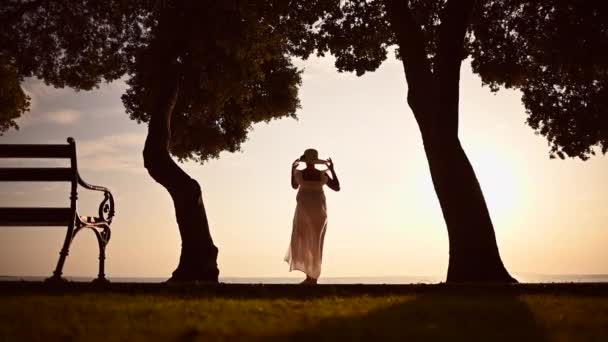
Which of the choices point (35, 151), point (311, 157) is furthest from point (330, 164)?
point (35, 151)

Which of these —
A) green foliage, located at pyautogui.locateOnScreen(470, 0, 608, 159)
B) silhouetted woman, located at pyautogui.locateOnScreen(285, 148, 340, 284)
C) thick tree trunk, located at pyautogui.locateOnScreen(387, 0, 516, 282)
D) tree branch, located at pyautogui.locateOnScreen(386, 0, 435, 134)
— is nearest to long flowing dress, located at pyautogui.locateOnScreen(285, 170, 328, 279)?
silhouetted woman, located at pyautogui.locateOnScreen(285, 148, 340, 284)

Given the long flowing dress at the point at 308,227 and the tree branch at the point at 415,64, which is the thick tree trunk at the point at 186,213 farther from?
the tree branch at the point at 415,64

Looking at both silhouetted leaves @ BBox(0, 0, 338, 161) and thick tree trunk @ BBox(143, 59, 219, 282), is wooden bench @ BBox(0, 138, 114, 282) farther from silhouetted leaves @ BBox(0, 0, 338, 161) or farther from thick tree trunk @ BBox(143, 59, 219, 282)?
silhouetted leaves @ BBox(0, 0, 338, 161)

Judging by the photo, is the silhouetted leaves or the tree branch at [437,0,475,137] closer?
the tree branch at [437,0,475,137]

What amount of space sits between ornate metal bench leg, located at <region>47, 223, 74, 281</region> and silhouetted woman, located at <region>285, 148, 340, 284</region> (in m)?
4.18

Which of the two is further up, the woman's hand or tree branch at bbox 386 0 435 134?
tree branch at bbox 386 0 435 134

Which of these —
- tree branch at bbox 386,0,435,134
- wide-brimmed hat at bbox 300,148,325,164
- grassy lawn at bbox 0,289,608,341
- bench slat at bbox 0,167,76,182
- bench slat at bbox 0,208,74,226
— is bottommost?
grassy lawn at bbox 0,289,608,341

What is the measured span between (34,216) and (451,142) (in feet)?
26.7

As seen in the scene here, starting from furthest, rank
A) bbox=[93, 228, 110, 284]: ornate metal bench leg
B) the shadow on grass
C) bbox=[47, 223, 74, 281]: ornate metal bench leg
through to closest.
Answer: 1. bbox=[93, 228, 110, 284]: ornate metal bench leg
2. bbox=[47, 223, 74, 281]: ornate metal bench leg
3. the shadow on grass

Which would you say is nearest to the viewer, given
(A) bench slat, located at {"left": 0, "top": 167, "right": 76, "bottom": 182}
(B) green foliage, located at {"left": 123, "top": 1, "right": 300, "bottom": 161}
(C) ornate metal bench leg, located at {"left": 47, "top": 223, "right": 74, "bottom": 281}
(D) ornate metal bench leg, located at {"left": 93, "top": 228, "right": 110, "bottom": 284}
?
(C) ornate metal bench leg, located at {"left": 47, "top": 223, "right": 74, "bottom": 281}

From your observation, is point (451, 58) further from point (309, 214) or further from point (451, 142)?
point (309, 214)

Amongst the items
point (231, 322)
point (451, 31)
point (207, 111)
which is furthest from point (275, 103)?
point (231, 322)

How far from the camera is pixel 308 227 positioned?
38.8 ft

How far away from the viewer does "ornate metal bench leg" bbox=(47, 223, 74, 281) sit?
9.02 m
